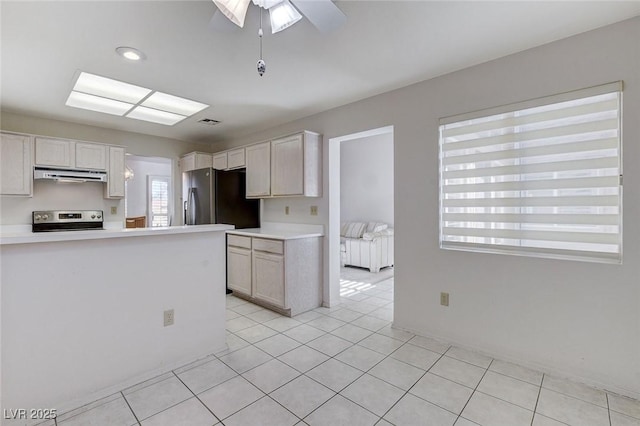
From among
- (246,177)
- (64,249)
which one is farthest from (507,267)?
(246,177)

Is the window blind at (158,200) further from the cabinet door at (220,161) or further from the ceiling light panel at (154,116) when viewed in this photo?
the ceiling light panel at (154,116)

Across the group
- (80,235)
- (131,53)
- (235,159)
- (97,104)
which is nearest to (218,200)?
(235,159)

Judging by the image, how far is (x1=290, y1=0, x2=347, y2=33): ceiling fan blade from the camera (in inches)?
57.3

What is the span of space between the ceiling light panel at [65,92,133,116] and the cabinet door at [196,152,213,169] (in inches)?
Answer: 49.7

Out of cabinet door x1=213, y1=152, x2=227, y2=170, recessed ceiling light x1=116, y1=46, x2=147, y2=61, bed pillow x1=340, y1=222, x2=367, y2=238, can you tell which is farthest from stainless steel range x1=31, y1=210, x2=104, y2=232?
bed pillow x1=340, y1=222, x2=367, y2=238

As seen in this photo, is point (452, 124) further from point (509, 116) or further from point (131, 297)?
point (131, 297)

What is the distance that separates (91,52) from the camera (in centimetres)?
224

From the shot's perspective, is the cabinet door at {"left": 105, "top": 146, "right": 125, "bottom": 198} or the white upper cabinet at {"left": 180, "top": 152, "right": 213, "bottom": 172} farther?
the white upper cabinet at {"left": 180, "top": 152, "right": 213, "bottom": 172}

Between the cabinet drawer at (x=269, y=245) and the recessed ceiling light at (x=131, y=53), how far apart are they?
Result: 208 centimetres

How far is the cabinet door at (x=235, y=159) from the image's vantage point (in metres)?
4.36

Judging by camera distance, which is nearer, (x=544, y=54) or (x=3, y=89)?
(x=544, y=54)

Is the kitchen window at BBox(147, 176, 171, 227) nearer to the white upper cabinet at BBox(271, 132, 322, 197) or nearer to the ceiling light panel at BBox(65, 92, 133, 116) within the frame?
the ceiling light panel at BBox(65, 92, 133, 116)

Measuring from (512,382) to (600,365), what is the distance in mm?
579

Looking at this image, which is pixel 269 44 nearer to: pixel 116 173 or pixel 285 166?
pixel 285 166
